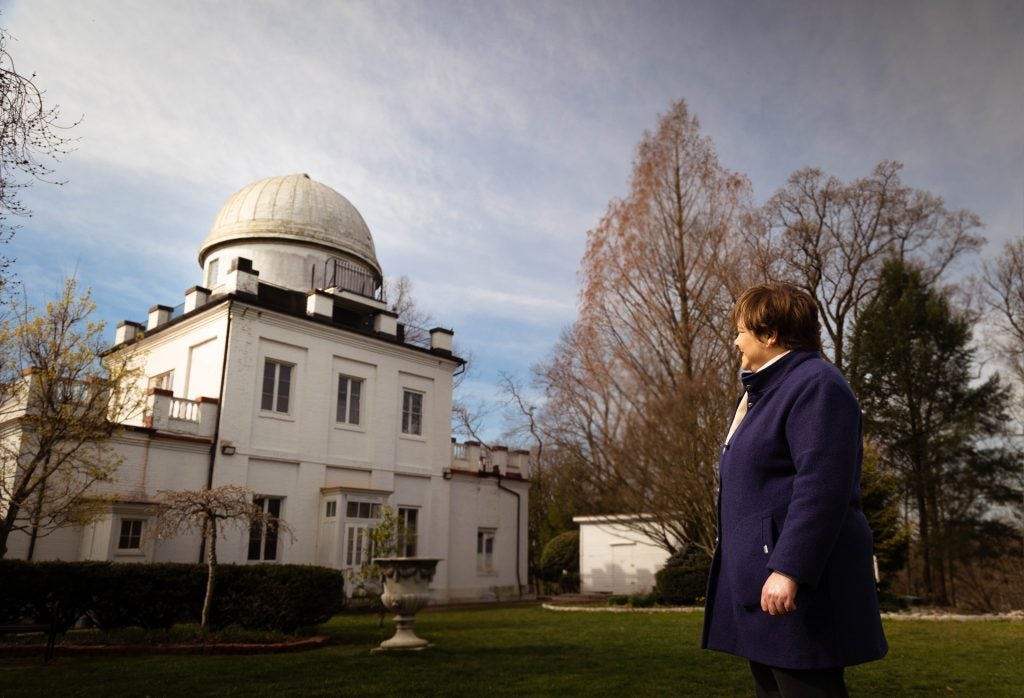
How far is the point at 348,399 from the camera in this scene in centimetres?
2147

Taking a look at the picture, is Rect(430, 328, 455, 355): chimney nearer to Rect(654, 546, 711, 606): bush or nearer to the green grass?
Rect(654, 546, 711, 606): bush

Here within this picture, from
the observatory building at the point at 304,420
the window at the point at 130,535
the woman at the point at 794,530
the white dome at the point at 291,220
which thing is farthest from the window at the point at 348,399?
the woman at the point at 794,530

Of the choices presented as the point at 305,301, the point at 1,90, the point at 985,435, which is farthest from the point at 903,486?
the point at 1,90

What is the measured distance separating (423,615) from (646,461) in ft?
22.1

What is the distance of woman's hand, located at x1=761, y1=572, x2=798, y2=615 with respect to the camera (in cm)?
217

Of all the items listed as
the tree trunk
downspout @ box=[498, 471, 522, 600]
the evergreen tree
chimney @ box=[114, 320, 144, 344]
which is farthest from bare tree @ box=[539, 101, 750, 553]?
chimney @ box=[114, 320, 144, 344]

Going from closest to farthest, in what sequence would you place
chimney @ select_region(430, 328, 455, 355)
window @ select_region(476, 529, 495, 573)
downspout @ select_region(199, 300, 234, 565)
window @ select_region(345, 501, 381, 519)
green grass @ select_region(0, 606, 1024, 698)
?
green grass @ select_region(0, 606, 1024, 698)
downspout @ select_region(199, 300, 234, 565)
window @ select_region(345, 501, 381, 519)
window @ select_region(476, 529, 495, 573)
chimney @ select_region(430, 328, 455, 355)

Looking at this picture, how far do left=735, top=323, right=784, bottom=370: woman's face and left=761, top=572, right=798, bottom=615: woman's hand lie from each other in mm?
813

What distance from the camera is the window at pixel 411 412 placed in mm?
23047

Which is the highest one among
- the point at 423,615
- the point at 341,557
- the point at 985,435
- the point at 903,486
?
the point at 985,435

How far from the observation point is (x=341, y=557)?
63.1 feet

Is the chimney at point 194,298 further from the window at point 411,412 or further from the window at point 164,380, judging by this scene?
the window at point 411,412

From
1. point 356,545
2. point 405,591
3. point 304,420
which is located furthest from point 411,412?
point 405,591

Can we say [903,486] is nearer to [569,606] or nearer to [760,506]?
[569,606]
